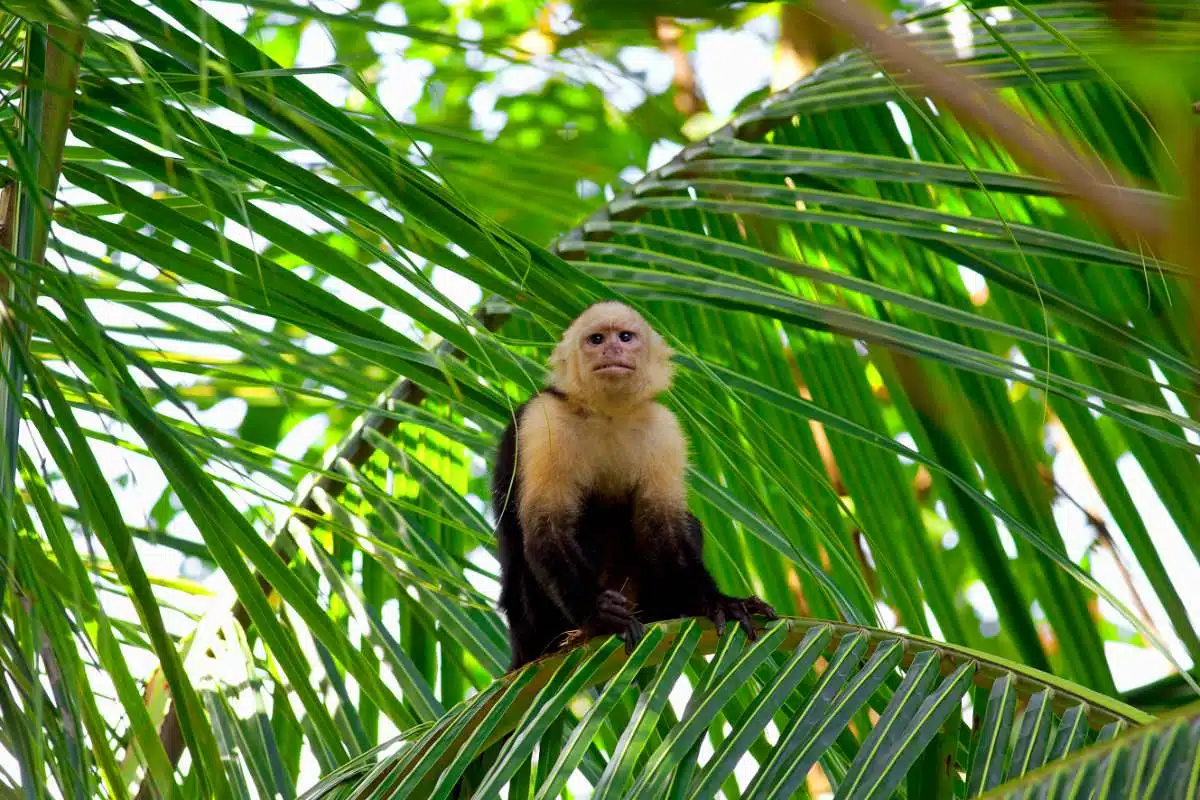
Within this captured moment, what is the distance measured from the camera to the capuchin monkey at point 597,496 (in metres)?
3.17

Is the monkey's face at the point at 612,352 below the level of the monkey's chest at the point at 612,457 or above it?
above

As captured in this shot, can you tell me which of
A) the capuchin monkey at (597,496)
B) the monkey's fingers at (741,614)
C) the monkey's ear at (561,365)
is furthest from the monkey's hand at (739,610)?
the monkey's ear at (561,365)

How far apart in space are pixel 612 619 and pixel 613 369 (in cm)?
86

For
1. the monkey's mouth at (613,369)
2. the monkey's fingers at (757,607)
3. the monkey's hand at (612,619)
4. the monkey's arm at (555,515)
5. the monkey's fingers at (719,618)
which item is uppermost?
the monkey's mouth at (613,369)

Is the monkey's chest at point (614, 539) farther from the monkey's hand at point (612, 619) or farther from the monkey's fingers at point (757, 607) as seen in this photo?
the monkey's fingers at point (757, 607)

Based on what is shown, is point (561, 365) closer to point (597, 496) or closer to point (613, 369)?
point (613, 369)

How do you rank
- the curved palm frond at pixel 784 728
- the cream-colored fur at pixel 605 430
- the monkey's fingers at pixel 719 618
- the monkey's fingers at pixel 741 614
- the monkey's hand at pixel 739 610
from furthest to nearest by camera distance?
the cream-colored fur at pixel 605 430, the monkey's hand at pixel 739 610, the monkey's fingers at pixel 741 614, the monkey's fingers at pixel 719 618, the curved palm frond at pixel 784 728

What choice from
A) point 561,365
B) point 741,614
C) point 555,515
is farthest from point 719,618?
point 561,365

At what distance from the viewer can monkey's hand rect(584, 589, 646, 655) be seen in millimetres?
2518

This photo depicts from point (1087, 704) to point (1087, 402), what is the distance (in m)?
0.60

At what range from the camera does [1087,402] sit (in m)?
2.23

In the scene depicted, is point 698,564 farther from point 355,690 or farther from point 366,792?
point 366,792

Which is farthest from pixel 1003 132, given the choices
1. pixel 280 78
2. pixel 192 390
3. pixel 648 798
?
pixel 192 390

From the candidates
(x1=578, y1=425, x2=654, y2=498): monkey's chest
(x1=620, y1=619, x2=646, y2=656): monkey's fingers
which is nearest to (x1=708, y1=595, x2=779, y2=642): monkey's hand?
(x1=620, y1=619, x2=646, y2=656): monkey's fingers
